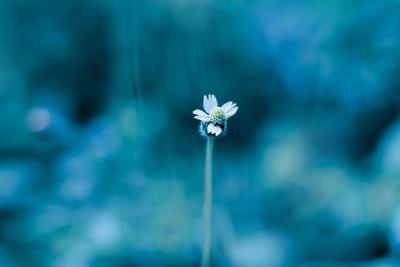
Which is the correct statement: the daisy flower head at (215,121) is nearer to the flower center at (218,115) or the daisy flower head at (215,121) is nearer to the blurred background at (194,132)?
the flower center at (218,115)

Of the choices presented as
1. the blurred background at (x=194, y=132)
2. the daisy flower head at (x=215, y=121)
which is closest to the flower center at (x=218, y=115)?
the daisy flower head at (x=215, y=121)

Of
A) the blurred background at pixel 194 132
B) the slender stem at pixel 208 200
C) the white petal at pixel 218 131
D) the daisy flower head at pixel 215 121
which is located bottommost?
the slender stem at pixel 208 200

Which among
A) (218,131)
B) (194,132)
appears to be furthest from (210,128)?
(194,132)

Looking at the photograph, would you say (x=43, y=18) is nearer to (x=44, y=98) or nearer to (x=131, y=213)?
(x=44, y=98)

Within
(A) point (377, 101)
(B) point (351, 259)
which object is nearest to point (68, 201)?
(B) point (351, 259)

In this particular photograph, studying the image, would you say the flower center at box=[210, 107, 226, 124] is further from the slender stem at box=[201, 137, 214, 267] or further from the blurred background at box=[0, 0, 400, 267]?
the blurred background at box=[0, 0, 400, 267]
